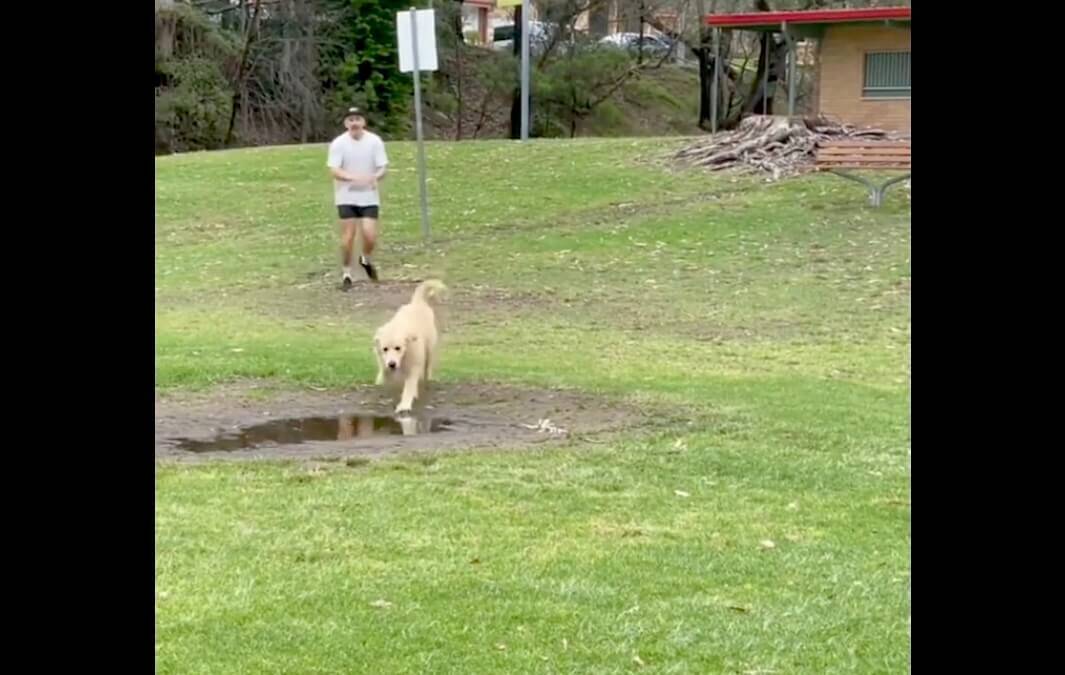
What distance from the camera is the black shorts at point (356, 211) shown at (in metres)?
13.3

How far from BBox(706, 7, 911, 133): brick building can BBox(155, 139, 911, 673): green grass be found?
25.9 feet

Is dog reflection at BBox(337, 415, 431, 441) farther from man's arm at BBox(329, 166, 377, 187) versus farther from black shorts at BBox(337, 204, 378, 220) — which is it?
black shorts at BBox(337, 204, 378, 220)

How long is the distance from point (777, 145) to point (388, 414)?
16.1m

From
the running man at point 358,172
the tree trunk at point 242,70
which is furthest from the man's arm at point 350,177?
the tree trunk at point 242,70

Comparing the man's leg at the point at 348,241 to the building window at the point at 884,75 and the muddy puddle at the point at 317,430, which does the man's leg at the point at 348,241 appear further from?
the building window at the point at 884,75

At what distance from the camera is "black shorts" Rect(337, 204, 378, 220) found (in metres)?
13.3

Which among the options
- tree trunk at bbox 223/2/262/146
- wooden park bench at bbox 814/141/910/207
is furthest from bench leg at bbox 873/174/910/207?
tree trunk at bbox 223/2/262/146

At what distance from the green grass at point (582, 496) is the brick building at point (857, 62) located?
25.9 ft

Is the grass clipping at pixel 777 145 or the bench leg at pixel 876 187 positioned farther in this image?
the grass clipping at pixel 777 145

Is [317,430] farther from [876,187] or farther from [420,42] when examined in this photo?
[876,187]

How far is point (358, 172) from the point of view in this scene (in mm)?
13000
